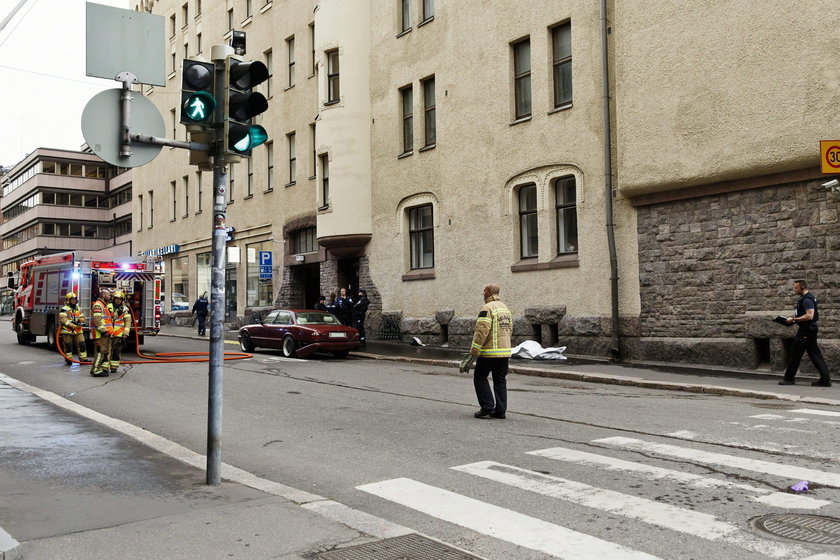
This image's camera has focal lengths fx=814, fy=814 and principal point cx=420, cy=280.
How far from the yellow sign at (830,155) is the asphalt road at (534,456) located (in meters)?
4.69

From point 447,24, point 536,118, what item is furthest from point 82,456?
point 447,24

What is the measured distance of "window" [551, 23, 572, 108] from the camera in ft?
66.7

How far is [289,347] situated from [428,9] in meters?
11.4

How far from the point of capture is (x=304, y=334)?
20.7 m

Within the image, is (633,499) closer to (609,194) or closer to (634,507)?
(634,507)

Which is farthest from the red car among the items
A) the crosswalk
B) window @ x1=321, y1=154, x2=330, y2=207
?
the crosswalk

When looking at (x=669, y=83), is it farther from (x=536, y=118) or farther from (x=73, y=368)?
(x=73, y=368)

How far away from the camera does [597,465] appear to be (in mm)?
7309

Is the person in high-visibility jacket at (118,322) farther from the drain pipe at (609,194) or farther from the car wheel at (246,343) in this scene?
the drain pipe at (609,194)

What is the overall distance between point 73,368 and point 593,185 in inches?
495

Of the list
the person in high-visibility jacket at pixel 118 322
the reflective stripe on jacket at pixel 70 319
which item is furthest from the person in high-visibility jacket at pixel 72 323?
the person in high-visibility jacket at pixel 118 322

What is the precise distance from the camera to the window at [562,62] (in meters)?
20.3

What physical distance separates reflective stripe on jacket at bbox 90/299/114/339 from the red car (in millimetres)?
5537

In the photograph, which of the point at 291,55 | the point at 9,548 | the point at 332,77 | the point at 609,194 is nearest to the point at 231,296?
the point at 291,55
